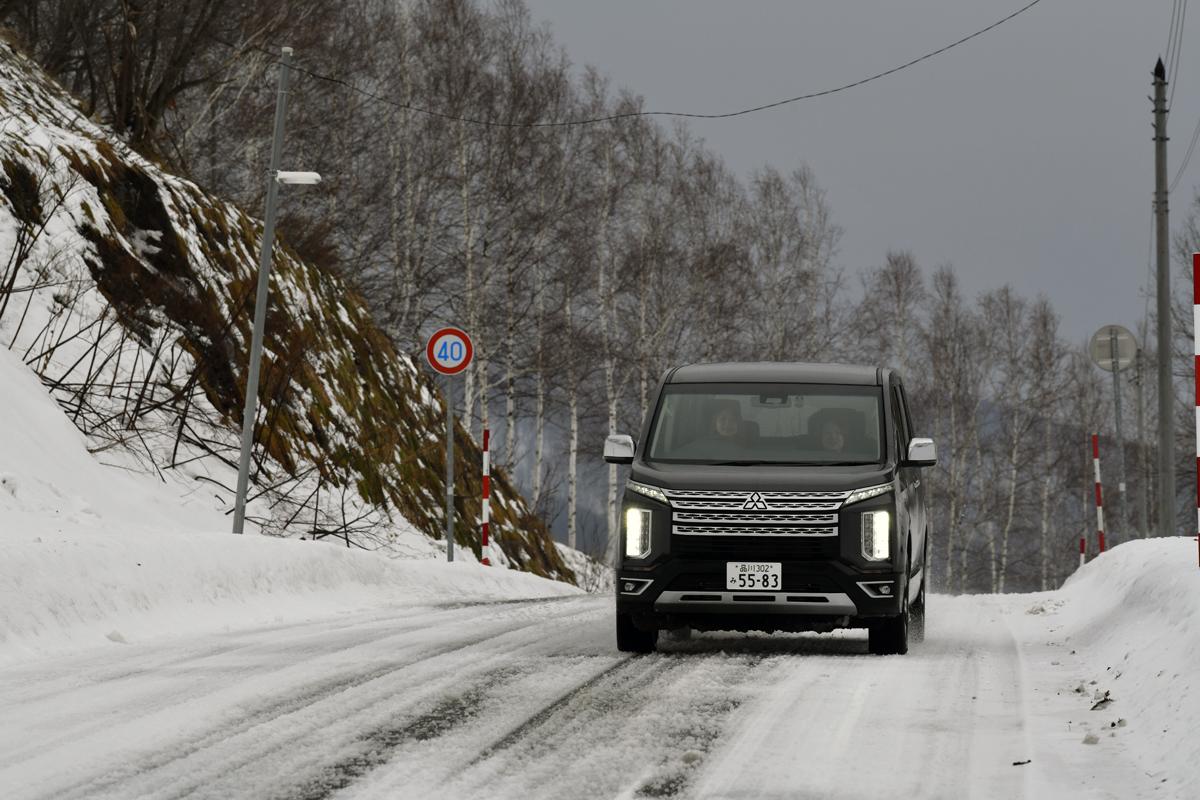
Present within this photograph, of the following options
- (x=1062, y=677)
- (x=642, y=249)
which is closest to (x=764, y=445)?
(x=1062, y=677)

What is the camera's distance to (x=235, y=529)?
586 inches

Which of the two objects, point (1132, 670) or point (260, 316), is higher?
point (260, 316)

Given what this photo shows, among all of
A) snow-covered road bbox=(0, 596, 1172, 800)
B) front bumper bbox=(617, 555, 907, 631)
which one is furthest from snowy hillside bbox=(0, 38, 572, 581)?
front bumper bbox=(617, 555, 907, 631)

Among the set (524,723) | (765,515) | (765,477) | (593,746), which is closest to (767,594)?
(765,515)

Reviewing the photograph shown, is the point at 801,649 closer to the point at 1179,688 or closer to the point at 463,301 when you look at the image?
the point at 1179,688

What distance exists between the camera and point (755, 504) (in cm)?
948

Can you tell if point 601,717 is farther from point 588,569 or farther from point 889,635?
point 588,569

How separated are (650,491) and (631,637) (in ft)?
3.05

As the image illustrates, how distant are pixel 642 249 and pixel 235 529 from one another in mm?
33242

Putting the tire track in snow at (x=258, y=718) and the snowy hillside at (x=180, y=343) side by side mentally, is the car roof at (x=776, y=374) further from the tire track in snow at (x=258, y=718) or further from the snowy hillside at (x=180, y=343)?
the snowy hillside at (x=180, y=343)

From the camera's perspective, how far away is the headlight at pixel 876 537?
9484 mm

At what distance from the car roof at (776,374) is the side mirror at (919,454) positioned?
63cm

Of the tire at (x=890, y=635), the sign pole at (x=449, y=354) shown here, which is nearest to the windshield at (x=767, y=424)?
the tire at (x=890, y=635)

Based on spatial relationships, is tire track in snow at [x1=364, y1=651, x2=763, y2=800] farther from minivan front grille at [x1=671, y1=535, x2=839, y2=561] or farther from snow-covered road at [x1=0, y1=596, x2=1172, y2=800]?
minivan front grille at [x1=671, y1=535, x2=839, y2=561]
